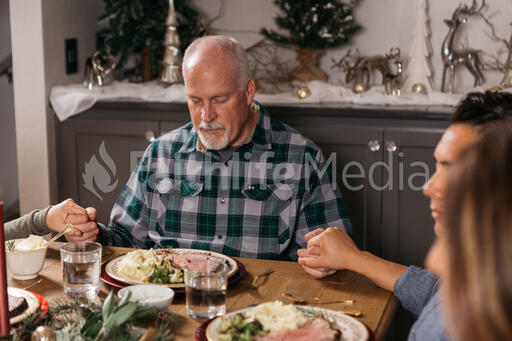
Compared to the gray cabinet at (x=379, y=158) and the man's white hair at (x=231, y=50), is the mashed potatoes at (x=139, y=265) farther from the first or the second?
the gray cabinet at (x=379, y=158)

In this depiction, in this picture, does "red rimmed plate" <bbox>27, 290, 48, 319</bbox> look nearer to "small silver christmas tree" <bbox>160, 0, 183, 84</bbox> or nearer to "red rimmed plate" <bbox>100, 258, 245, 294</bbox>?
"red rimmed plate" <bbox>100, 258, 245, 294</bbox>

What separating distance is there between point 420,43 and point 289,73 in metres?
0.62

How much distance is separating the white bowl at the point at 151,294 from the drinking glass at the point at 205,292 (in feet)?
0.16

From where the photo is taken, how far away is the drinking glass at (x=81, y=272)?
1501mm

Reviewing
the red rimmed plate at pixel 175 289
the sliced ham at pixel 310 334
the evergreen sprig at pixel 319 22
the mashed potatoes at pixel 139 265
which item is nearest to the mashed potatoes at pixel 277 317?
the sliced ham at pixel 310 334

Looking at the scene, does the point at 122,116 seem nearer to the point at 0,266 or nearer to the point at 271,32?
the point at 271,32

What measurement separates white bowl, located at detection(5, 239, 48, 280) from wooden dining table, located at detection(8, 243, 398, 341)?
0.02m

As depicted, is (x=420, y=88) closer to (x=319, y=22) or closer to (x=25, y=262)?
(x=319, y=22)

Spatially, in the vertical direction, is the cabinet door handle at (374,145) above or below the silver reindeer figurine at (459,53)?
below

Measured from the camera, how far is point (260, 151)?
2.23 m

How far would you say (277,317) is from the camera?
1264mm

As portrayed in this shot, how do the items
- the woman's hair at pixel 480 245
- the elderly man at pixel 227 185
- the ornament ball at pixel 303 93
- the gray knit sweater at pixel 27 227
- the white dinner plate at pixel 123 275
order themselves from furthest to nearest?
the ornament ball at pixel 303 93
the elderly man at pixel 227 185
the gray knit sweater at pixel 27 227
the white dinner plate at pixel 123 275
the woman's hair at pixel 480 245

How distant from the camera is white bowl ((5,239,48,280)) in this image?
160 centimetres

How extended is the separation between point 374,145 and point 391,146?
7cm
